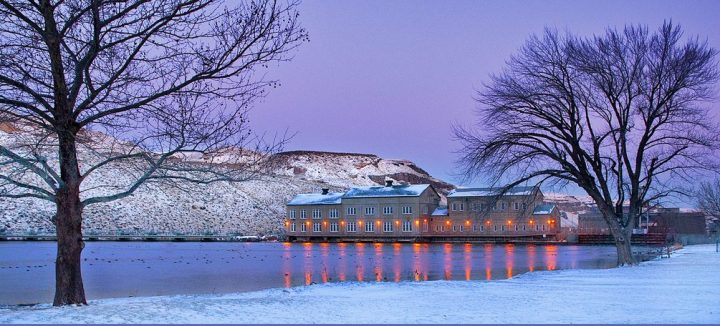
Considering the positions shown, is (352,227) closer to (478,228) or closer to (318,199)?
(318,199)

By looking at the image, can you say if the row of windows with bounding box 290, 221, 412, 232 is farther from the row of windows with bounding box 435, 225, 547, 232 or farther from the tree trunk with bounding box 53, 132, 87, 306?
the tree trunk with bounding box 53, 132, 87, 306

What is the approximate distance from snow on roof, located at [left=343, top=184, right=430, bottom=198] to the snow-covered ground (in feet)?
267

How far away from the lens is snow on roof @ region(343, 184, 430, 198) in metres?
101

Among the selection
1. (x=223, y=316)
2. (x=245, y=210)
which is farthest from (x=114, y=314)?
(x=245, y=210)

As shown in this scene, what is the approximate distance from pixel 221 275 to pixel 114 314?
60.7ft

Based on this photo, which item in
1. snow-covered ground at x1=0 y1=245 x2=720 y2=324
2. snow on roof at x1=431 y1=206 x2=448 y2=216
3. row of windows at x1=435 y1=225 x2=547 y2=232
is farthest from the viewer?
snow on roof at x1=431 y1=206 x2=448 y2=216

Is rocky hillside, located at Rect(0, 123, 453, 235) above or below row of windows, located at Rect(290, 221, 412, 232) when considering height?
above

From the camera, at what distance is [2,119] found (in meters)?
13.1

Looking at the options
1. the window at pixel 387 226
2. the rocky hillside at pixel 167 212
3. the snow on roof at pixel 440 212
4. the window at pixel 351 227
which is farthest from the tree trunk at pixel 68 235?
the window at pixel 351 227

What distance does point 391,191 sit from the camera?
102 metres

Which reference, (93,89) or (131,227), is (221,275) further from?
(131,227)

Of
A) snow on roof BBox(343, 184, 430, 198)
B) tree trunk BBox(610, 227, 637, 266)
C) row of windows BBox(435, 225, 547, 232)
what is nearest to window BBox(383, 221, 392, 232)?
snow on roof BBox(343, 184, 430, 198)

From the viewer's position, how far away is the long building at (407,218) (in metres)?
93.5

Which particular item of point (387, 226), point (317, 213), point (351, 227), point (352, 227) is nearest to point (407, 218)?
point (387, 226)
